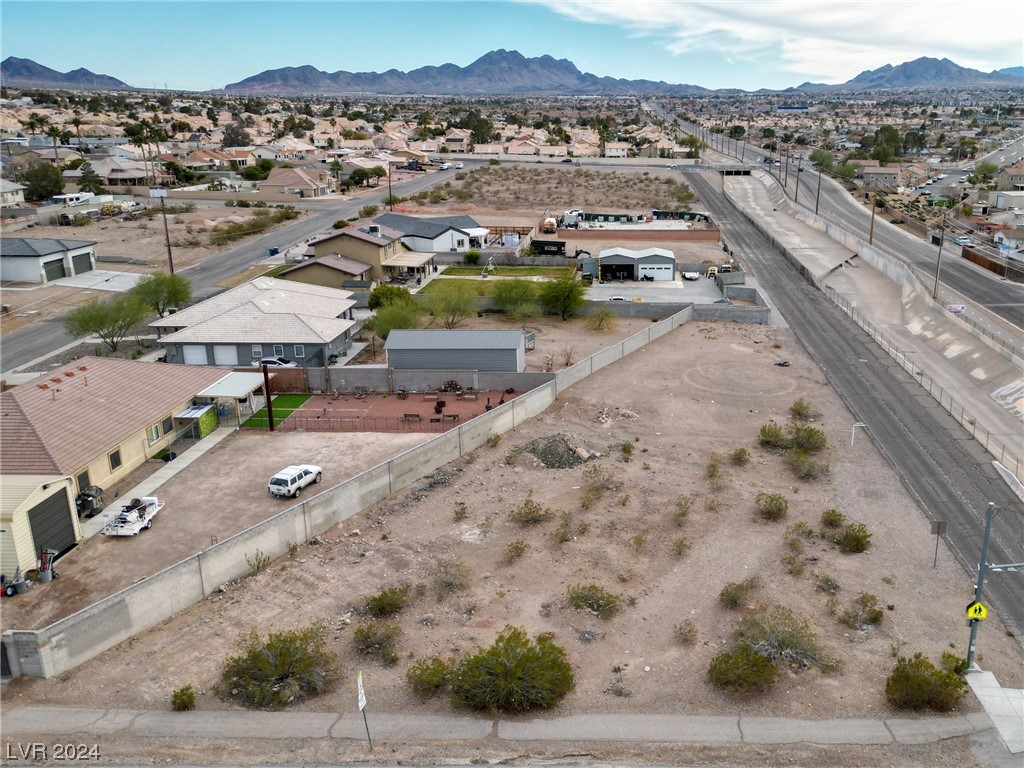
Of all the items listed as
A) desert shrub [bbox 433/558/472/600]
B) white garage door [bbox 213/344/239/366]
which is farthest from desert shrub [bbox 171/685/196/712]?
white garage door [bbox 213/344/239/366]

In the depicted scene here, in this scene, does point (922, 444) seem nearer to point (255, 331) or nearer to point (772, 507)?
point (772, 507)

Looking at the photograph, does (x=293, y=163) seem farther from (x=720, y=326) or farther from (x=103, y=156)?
(x=720, y=326)

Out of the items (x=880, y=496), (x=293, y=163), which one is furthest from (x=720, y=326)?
(x=293, y=163)

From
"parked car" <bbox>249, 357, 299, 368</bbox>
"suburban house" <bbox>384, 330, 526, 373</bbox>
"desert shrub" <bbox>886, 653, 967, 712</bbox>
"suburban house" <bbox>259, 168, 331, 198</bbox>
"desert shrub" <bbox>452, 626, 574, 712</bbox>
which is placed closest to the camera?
"desert shrub" <bbox>886, 653, 967, 712</bbox>

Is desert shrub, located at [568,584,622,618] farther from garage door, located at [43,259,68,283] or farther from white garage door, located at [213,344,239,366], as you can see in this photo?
garage door, located at [43,259,68,283]

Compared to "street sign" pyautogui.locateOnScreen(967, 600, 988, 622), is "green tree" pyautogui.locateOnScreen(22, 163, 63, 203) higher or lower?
higher

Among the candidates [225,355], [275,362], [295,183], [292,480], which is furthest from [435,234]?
[295,183]
